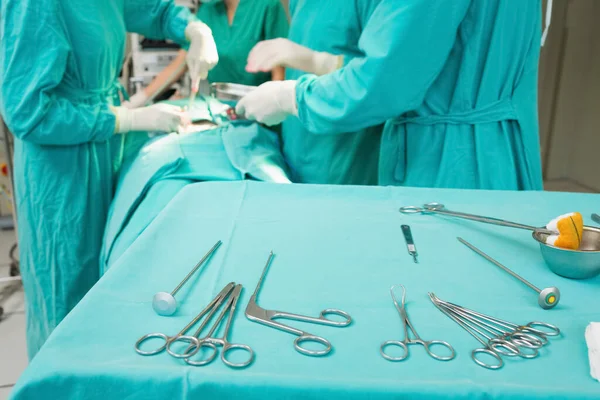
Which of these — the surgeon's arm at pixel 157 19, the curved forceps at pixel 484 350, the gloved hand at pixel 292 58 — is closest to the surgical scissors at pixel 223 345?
the curved forceps at pixel 484 350

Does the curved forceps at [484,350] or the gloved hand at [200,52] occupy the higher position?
the gloved hand at [200,52]

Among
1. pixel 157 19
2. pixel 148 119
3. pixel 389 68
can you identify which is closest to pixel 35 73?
pixel 148 119

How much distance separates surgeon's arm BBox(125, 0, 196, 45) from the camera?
2133 mm

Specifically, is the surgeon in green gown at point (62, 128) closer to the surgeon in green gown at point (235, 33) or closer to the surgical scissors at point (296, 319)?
the surgeon in green gown at point (235, 33)

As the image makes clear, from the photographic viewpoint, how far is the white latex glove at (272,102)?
1474 millimetres

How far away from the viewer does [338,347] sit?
0.65m

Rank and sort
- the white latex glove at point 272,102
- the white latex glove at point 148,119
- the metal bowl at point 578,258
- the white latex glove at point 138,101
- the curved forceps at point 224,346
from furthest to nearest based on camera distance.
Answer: the white latex glove at point 138,101 → the white latex glove at point 148,119 → the white latex glove at point 272,102 → the metal bowl at point 578,258 → the curved forceps at point 224,346

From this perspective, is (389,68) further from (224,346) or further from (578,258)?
(224,346)

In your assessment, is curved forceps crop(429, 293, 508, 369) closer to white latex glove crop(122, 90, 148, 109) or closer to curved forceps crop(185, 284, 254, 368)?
curved forceps crop(185, 284, 254, 368)

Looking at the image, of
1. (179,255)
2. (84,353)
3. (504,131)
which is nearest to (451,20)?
(504,131)

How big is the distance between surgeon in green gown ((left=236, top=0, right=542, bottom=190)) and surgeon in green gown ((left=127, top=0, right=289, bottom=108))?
1.20m

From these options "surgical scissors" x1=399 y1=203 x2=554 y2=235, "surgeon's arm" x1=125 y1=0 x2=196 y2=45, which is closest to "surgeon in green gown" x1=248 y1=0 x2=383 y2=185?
"surgical scissors" x1=399 y1=203 x2=554 y2=235

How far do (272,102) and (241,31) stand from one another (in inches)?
51.6

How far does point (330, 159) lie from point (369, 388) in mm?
1174
